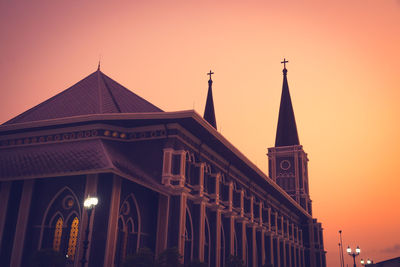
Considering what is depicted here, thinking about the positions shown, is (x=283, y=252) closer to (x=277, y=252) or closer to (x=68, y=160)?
(x=277, y=252)

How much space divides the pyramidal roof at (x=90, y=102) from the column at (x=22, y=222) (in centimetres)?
616

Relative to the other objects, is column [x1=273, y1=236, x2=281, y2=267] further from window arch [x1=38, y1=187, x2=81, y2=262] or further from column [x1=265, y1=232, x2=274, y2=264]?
window arch [x1=38, y1=187, x2=81, y2=262]

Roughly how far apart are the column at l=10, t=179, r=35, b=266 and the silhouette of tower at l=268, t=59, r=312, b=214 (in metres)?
55.0

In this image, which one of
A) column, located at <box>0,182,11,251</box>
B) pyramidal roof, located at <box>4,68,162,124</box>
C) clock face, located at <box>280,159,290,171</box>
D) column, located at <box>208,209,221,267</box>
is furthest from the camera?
clock face, located at <box>280,159,290,171</box>

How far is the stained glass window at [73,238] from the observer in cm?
2686

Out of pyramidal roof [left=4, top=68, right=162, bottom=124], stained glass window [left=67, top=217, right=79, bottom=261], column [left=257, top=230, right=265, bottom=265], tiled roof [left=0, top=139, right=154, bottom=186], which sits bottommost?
stained glass window [left=67, top=217, right=79, bottom=261]

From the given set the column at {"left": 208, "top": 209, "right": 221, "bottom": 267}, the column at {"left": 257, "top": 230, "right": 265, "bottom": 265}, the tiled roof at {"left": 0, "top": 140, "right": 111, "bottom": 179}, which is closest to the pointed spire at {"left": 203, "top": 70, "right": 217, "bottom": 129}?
the column at {"left": 257, "top": 230, "right": 265, "bottom": 265}

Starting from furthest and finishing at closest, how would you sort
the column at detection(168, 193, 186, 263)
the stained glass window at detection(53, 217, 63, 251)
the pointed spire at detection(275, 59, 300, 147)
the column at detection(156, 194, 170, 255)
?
the pointed spire at detection(275, 59, 300, 147)
the column at detection(168, 193, 186, 263)
the column at detection(156, 194, 170, 255)
the stained glass window at detection(53, 217, 63, 251)

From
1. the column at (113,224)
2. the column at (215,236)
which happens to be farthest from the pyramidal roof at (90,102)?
the column at (215,236)

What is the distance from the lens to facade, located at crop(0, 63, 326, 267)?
26.7 m

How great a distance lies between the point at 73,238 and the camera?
27.0 metres

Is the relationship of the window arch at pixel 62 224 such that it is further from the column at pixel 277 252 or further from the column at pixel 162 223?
the column at pixel 277 252

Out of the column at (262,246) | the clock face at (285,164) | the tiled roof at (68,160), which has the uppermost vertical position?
the clock face at (285,164)

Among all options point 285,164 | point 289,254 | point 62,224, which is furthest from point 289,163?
point 62,224
